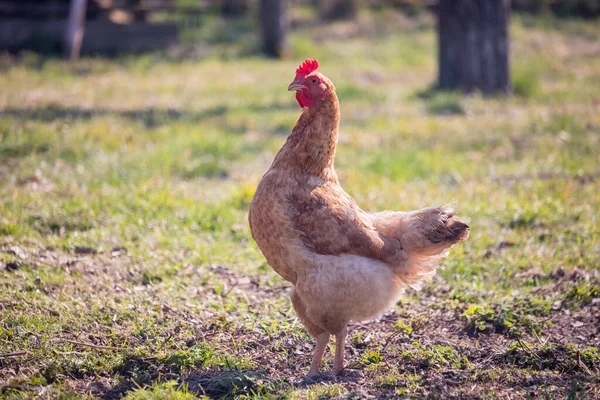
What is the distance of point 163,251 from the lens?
5.54 metres

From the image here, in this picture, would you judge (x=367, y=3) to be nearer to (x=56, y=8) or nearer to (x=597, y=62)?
(x=597, y=62)

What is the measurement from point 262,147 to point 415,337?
14.5 feet

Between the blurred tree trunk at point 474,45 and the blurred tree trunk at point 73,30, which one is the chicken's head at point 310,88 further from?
the blurred tree trunk at point 73,30

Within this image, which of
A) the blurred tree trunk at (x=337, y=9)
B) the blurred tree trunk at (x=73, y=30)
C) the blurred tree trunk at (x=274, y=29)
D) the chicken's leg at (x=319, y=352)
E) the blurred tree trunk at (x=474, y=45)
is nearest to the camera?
the chicken's leg at (x=319, y=352)

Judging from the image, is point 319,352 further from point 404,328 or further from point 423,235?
point 423,235

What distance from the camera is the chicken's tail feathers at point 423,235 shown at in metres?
4.07

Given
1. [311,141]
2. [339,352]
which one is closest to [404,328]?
[339,352]

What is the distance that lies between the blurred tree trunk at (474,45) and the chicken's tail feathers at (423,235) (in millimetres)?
7655

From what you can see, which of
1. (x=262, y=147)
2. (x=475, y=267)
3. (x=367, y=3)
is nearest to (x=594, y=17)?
(x=367, y=3)

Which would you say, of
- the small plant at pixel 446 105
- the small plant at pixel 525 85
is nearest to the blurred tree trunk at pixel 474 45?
the small plant at pixel 525 85

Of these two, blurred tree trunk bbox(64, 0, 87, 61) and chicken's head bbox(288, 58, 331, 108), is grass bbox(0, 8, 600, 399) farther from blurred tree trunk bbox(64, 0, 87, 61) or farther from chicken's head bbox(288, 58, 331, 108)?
chicken's head bbox(288, 58, 331, 108)

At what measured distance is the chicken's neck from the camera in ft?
13.4

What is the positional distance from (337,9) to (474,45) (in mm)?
8293

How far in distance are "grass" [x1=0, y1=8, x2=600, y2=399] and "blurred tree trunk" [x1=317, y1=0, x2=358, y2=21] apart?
24.2ft
